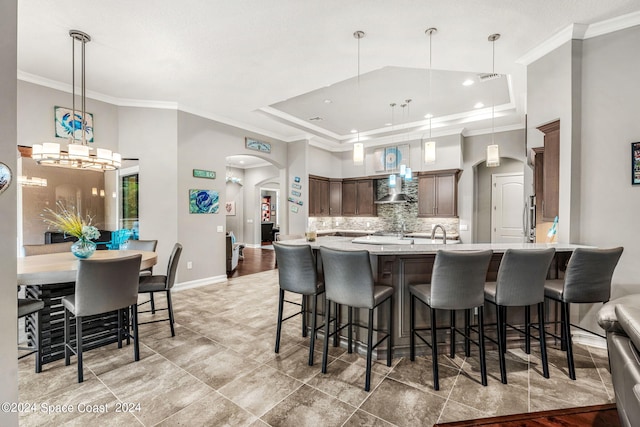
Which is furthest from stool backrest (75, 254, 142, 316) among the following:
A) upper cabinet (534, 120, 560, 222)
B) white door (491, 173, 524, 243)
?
white door (491, 173, 524, 243)

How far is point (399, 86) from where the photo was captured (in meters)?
4.51

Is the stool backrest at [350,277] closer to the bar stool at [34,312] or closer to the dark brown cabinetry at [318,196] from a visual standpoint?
the bar stool at [34,312]

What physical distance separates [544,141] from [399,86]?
2.10m

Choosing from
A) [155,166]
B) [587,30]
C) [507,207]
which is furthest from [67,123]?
[507,207]

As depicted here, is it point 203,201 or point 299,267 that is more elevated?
point 203,201

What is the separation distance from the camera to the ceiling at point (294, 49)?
2.66 metres

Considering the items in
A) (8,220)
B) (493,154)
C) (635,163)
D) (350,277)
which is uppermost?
(493,154)

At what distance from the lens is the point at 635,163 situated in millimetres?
2736

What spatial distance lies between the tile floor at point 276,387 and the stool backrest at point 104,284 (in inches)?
23.2

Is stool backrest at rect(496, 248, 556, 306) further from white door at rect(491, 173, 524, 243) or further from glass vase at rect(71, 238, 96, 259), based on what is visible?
white door at rect(491, 173, 524, 243)

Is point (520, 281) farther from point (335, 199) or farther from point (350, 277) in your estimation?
point (335, 199)

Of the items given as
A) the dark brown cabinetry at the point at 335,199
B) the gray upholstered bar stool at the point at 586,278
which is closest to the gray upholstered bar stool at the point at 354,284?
the gray upholstered bar stool at the point at 586,278

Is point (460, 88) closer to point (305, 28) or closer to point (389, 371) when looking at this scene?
point (305, 28)

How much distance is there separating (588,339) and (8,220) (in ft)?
15.1
